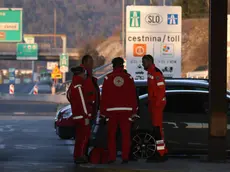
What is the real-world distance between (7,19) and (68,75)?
193 ft

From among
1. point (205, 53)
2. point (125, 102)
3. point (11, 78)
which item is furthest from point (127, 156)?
point (11, 78)

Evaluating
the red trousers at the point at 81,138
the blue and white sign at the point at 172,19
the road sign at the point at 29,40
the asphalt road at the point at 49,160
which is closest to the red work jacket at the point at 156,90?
the asphalt road at the point at 49,160

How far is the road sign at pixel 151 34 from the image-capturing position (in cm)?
2942

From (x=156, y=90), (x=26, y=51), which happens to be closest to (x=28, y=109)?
(x=156, y=90)

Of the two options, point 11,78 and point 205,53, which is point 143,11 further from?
point 11,78

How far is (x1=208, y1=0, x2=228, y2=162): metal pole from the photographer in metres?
12.7

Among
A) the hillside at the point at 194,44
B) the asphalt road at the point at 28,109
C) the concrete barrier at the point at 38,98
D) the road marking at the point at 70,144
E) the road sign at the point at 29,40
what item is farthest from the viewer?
the road sign at the point at 29,40

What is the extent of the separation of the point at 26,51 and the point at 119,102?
7466 centimetres

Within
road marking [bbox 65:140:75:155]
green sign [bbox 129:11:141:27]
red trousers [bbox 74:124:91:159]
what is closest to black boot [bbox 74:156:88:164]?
red trousers [bbox 74:124:91:159]

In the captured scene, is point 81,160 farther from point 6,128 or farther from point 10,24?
point 10,24

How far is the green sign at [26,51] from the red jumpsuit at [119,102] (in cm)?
7272

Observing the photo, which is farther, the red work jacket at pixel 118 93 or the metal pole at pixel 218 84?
the metal pole at pixel 218 84

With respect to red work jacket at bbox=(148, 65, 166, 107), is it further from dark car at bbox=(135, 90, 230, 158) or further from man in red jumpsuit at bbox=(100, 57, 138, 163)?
dark car at bbox=(135, 90, 230, 158)

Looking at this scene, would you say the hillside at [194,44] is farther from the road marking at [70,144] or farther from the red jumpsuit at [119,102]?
the red jumpsuit at [119,102]
